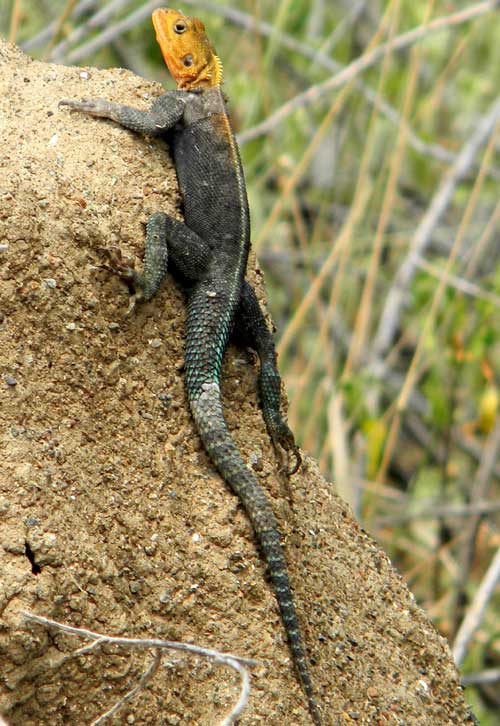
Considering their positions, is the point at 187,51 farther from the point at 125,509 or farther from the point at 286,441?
the point at 125,509

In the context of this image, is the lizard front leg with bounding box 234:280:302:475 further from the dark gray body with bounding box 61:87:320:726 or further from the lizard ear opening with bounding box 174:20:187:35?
the lizard ear opening with bounding box 174:20:187:35

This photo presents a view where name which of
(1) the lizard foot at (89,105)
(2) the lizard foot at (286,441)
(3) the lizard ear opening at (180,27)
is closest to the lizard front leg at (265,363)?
(2) the lizard foot at (286,441)

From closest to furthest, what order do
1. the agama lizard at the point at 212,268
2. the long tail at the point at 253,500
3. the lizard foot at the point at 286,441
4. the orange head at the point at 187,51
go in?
1. the long tail at the point at 253,500
2. the agama lizard at the point at 212,268
3. the lizard foot at the point at 286,441
4. the orange head at the point at 187,51

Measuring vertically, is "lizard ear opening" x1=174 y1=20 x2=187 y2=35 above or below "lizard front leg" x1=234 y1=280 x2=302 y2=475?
above

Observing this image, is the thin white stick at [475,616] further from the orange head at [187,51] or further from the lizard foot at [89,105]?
the lizard foot at [89,105]

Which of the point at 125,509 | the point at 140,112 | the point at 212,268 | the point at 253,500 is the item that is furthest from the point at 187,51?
the point at 125,509

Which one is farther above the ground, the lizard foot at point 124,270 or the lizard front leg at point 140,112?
the lizard front leg at point 140,112

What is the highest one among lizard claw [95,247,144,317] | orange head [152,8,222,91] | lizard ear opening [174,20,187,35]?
lizard ear opening [174,20,187,35]

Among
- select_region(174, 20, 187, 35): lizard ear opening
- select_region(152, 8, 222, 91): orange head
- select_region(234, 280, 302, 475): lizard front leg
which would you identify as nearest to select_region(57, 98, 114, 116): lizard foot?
select_region(234, 280, 302, 475): lizard front leg
